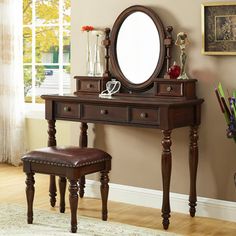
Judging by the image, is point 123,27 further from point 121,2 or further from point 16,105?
point 16,105

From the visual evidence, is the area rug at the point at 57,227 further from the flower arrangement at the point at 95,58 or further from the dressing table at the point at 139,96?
the flower arrangement at the point at 95,58

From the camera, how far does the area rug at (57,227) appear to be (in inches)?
152

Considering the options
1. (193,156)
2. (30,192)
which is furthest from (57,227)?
(193,156)

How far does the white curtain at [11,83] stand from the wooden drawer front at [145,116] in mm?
2311

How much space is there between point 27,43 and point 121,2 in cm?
190

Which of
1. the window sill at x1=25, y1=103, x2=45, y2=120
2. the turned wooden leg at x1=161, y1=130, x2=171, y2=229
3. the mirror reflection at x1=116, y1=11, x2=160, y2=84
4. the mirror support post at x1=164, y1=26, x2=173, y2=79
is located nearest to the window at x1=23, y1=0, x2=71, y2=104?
the window sill at x1=25, y1=103, x2=45, y2=120

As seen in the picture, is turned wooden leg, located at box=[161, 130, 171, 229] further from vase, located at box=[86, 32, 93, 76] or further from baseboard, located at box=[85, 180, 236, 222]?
vase, located at box=[86, 32, 93, 76]

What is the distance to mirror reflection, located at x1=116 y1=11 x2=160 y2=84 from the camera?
4535mm

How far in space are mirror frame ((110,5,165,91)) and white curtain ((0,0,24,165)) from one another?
169cm

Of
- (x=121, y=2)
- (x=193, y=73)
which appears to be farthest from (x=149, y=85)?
(x=121, y=2)

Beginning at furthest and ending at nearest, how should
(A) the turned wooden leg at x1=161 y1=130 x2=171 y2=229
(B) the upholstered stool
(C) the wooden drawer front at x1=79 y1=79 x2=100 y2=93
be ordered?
(C) the wooden drawer front at x1=79 y1=79 x2=100 y2=93
(A) the turned wooden leg at x1=161 y1=130 x2=171 y2=229
(B) the upholstered stool

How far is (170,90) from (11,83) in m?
2.37

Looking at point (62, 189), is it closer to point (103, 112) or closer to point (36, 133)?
point (103, 112)

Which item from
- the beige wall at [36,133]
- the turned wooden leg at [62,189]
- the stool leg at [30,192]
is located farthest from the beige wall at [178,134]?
the beige wall at [36,133]
